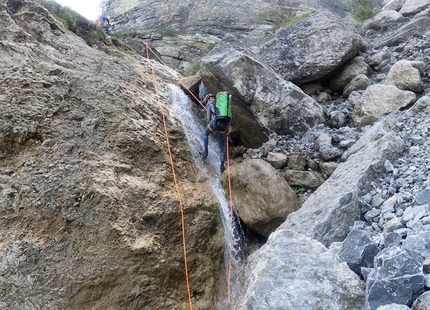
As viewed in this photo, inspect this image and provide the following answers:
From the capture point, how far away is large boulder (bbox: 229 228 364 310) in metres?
4.37

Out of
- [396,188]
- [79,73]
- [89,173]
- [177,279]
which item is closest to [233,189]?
[177,279]

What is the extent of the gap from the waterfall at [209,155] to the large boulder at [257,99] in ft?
3.08

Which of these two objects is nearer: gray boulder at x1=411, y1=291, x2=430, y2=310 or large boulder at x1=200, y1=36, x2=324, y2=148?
gray boulder at x1=411, y1=291, x2=430, y2=310

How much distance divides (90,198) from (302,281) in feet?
13.6

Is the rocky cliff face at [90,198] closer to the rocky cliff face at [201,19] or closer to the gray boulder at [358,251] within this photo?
the gray boulder at [358,251]

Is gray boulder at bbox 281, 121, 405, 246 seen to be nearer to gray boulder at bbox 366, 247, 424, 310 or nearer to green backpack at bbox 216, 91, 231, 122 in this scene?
gray boulder at bbox 366, 247, 424, 310

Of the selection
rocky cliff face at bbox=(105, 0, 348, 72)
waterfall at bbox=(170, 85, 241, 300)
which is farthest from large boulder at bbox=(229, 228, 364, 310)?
rocky cliff face at bbox=(105, 0, 348, 72)

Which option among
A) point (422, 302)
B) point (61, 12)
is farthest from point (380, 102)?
point (61, 12)

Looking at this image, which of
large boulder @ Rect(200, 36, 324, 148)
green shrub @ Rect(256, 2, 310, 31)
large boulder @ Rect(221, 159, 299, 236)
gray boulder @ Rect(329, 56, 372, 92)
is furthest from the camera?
Result: green shrub @ Rect(256, 2, 310, 31)

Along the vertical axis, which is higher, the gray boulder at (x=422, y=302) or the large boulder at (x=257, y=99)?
the large boulder at (x=257, y=99)

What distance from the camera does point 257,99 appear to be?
11648 millimetres

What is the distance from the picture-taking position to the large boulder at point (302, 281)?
4.37 metres

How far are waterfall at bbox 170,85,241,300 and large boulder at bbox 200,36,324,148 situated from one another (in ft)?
3.08

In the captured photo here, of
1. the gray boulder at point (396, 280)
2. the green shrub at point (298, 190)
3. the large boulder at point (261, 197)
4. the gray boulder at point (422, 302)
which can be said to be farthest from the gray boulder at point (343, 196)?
the gray boulder at point (422, 302)
